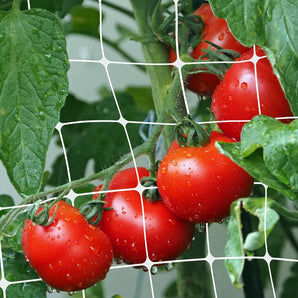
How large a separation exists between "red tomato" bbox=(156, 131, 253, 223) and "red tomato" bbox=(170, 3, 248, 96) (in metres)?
0.12

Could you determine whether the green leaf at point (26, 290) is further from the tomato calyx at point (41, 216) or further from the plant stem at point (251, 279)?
the plant stem at point (251, 279)

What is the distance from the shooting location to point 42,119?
0.70m

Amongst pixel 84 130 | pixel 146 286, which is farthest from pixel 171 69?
pixel 146 286

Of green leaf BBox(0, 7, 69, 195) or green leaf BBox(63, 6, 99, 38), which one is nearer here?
green leaf BBox(0, 7, 69, 195)

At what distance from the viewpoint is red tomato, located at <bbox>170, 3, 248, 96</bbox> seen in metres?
0.75

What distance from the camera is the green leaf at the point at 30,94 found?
27.3 inches

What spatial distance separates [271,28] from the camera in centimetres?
63

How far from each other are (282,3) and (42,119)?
240 millimetres

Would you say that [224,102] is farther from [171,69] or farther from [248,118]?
[171,69]

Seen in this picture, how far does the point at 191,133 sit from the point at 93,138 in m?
0.48

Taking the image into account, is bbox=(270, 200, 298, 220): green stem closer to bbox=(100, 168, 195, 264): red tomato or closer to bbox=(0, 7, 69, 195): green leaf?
bbox=(100, 168, 195, 264): red tomato

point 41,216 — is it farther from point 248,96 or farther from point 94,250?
point 248,96

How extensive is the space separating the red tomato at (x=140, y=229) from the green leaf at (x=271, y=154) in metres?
0.13

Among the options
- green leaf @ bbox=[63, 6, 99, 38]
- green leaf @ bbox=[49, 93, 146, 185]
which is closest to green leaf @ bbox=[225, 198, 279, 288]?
green leaf @ bbox=[49, 93, 146, 185]
